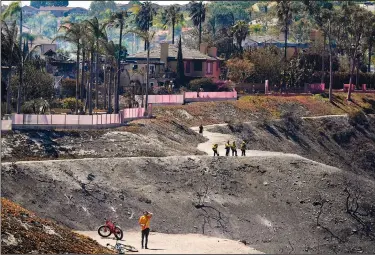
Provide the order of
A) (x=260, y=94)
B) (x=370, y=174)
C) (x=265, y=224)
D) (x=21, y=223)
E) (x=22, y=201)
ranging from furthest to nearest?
1. (x=260, y=94)
2. (x=370, y=174)
3. (x=265, y=224)
4. (x=22, y=201)
5. (x=21, y=223)

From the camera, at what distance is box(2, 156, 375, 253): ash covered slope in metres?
60.3

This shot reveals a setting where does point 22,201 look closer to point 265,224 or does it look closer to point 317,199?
point 265,224

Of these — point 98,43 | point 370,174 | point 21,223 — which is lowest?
point 370,174

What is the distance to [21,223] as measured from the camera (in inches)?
1774

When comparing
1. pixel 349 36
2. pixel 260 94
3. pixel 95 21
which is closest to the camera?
pixel 95 21

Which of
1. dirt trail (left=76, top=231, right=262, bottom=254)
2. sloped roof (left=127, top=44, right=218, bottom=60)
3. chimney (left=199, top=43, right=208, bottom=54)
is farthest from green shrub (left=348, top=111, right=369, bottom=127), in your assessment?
dirt trail (left=76, top=231, right=262, bottom=254)

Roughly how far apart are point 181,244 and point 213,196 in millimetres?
13662

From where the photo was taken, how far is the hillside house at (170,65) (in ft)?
424

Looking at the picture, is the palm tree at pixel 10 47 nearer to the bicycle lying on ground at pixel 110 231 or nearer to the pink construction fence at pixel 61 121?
the pink construction fence at pixel 61 121

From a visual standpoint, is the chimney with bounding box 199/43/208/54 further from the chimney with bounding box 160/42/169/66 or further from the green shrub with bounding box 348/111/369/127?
the green shrub with bounding box 348/111/369/127

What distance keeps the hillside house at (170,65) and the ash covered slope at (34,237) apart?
80.1 metres

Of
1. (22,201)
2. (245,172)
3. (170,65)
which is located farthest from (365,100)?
(22,201)

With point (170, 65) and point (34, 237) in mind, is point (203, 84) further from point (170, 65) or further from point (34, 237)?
point (34, 237)

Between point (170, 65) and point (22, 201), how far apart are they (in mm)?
76022
